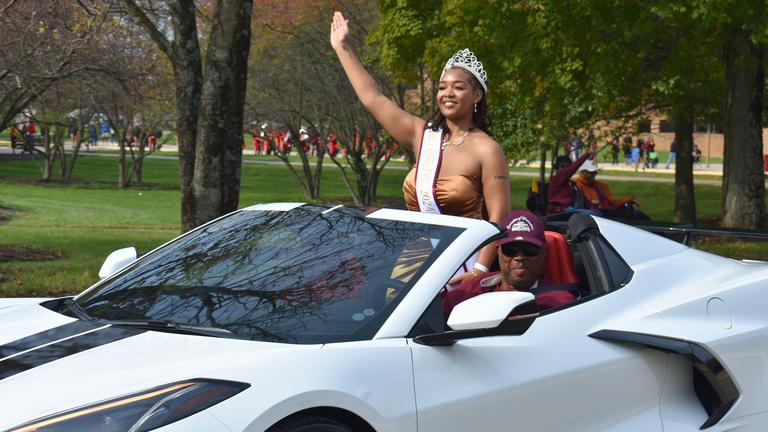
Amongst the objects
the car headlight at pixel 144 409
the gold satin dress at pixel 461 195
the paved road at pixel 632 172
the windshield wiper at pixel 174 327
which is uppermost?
the gold satin dress at pixel 461 195

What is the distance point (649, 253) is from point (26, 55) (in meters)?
11.4

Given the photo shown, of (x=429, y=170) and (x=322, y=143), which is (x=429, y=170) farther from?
(x=322, y=143)

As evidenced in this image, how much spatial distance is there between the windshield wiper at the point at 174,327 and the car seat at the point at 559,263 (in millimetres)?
1744

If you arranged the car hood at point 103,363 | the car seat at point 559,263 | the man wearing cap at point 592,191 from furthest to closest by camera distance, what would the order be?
the man wearing cap at point 592,191, the car seat at point 559,263, the car hood at point 103,363

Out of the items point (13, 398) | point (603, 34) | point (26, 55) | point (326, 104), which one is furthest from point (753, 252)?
point (326, 104)

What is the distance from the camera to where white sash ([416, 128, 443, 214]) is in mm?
5414

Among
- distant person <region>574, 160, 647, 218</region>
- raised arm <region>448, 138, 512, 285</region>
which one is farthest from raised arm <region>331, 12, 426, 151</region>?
distant person <region>574, 160, 647, 218</region>

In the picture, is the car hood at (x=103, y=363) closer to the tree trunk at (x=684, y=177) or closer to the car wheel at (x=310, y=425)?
the car wheel at (x=310, y=425)

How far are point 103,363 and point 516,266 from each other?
1.89 meters

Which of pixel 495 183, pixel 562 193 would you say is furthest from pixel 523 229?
pixel 562 193

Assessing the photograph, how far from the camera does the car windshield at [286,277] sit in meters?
3.94

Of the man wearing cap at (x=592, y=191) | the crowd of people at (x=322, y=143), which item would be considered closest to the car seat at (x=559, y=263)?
the man wearing cap at (x=592, y=191)

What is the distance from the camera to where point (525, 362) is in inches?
162

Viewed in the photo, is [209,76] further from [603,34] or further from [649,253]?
[603,34]
